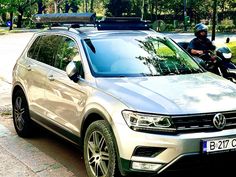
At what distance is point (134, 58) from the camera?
539 centimetres

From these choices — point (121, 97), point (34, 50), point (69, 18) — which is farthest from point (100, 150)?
point (34, 50)

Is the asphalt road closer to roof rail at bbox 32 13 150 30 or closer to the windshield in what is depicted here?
the windshield

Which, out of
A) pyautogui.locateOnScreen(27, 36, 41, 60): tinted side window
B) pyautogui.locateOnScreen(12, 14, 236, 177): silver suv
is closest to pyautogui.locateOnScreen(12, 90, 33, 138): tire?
pyautogui.locateOnScreen(12, 14, 236, 177): silver suv

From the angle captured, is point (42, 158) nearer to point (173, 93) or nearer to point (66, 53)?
point (66, 53)

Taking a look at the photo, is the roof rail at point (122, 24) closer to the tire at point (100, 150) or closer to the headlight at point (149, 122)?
the tire at point (100, 150)

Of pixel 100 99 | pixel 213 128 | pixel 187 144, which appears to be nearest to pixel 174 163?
pixel 187 144

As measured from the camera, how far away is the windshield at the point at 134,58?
5.19m

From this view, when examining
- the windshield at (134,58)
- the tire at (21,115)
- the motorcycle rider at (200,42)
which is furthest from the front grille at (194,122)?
the motorcycle rider at (200,42)

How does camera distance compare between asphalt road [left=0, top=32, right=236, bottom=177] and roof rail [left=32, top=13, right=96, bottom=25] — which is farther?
roof rail [left=32, top=13, right=96, bottom=25]

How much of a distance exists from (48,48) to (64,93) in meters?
1.17

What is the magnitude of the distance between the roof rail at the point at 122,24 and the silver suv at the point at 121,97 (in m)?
0.01

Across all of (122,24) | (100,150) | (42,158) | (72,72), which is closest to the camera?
(100,150)

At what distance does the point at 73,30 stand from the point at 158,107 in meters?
2.11

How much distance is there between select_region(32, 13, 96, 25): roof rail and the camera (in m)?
6.22
